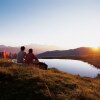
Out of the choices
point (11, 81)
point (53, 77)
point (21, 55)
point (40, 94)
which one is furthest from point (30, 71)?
point (21, 55)

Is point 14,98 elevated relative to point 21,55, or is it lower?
lower

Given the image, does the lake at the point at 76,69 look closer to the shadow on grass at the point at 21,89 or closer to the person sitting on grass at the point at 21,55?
the person sitting on grass at the point at 21,55

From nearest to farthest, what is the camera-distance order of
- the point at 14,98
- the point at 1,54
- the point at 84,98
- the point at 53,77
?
the point at 14,98
the point at 84,98
the point at 53,77
the point at 1,54

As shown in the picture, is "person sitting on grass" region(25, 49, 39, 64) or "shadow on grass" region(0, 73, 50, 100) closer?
"shadow on grass" region(0, 73, 50, 100)

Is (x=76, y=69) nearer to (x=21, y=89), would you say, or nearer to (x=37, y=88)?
(x=37, y=88)

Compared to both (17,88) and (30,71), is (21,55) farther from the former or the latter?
(17,88)

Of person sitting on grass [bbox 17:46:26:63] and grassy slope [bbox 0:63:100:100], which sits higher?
person sitting on grass [bbox 17:46:26:63]

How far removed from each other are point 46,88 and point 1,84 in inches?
108

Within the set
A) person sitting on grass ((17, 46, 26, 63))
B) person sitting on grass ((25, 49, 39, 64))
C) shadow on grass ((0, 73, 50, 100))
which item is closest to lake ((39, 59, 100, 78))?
person sitting on grass ((17, 46, 26, 63))

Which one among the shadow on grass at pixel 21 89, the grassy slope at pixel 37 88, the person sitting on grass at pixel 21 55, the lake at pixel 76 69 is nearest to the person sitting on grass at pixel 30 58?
the person sitting on grass at pixel 21 55

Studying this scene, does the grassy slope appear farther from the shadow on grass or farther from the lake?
the lake

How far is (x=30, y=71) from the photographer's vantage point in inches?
775

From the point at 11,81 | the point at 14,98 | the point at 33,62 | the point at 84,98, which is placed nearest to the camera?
the point at 14,98

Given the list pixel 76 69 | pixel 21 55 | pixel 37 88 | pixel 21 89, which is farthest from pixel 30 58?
pixel 76 69
